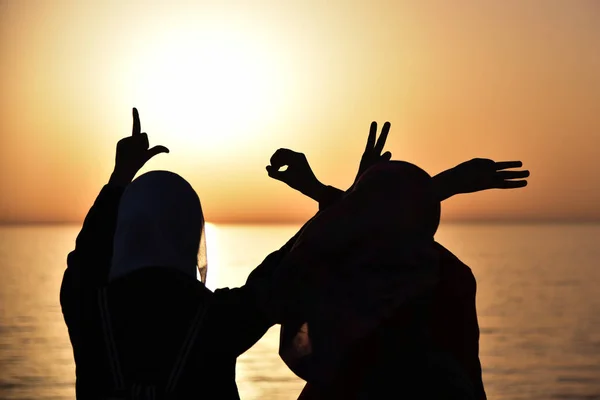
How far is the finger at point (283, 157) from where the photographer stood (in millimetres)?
3801

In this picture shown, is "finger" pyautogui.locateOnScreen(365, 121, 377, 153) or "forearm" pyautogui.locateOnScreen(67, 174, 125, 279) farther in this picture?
"finger" pyautogui.locateOnScreen(365, 121, 377, 153)

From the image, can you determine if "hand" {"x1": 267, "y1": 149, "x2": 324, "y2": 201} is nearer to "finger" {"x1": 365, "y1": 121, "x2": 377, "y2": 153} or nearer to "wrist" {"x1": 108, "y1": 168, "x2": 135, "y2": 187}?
"finger" {"x1": 365, "y1": 121, "x2": 377, "y2": 153}

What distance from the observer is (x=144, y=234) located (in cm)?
343

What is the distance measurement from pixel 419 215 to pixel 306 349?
62cm

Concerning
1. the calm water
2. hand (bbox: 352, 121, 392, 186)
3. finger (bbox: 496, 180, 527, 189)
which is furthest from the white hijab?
the calm water

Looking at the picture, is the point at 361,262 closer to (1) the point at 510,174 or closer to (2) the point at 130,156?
(1) the point at 510,174

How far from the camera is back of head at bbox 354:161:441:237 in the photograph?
3465 millimetres

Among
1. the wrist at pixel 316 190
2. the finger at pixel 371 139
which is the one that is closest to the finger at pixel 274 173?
the wrist at pixel 316 190

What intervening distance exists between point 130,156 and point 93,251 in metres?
0.43

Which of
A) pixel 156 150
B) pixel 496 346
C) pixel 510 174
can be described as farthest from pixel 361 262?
pixel 496 346

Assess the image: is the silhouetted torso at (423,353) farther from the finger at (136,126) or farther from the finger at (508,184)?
the finger at (136,126)

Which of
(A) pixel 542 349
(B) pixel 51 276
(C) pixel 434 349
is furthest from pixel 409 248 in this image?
(B) pixel 51 276

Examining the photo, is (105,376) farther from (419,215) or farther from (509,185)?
(509,185)

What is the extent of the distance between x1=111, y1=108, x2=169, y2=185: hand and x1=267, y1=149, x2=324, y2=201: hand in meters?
0.47
